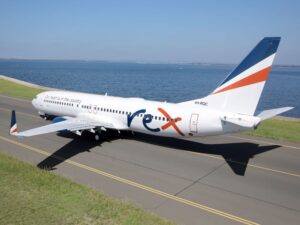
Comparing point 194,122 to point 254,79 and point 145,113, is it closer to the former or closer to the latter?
point 145,113

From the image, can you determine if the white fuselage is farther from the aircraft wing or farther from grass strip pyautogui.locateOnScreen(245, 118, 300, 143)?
grass strip pyautogui.locateOnScreen(245, 118, 300, 143)

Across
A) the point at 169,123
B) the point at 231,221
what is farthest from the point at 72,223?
the point at 169,123

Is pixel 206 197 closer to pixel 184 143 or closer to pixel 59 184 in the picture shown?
pixel 59 184

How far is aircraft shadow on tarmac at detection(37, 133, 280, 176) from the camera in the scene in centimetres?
2237

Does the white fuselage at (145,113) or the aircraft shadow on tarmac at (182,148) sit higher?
the white fuselage at (145,113)

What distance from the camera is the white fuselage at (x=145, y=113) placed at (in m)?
23.4

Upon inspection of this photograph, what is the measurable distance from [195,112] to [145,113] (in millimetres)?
5213

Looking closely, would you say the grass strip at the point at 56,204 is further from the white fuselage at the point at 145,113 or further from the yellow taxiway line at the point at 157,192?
the white fuselage at the point at 145,113

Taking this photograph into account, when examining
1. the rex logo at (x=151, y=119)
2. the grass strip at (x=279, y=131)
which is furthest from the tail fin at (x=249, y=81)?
the grass strip at (x=279, y=131)

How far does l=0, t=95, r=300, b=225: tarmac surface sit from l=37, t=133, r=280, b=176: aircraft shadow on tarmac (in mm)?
69

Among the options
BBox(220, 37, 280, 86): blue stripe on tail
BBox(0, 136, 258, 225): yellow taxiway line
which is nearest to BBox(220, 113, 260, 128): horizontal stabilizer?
BBox(220, 37, 280, 86): blue stripe on tail

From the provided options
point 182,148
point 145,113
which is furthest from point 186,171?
point 145,113

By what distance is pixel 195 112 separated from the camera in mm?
24000

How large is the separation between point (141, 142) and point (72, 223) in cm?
1596
